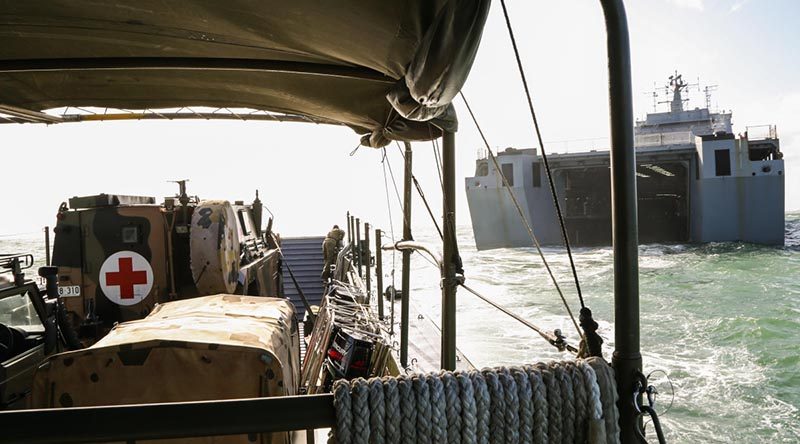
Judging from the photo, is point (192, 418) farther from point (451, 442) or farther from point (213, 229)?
point (213, 229)

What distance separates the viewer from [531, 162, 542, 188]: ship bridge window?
99.2 ft

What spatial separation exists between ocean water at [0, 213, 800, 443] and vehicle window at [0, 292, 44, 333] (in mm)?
4479

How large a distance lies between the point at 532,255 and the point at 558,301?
11.3 metres

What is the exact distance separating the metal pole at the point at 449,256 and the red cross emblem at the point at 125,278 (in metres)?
4.58

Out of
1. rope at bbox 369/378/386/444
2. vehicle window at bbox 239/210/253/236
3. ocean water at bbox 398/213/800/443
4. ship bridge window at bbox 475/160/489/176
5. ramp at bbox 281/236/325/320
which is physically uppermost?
ship bridge window at bbox 475/160/489/176

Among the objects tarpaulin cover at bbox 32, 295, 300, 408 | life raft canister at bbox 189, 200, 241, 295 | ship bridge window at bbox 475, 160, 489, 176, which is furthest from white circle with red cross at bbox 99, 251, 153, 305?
ship bridge window at bbox 475, 160, 489, 176

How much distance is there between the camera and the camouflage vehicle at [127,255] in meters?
5.88

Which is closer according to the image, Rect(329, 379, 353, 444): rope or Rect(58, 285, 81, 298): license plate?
Rect(329, 379, 353, 444): rope

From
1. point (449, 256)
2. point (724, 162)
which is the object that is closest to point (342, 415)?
point (449, 256)

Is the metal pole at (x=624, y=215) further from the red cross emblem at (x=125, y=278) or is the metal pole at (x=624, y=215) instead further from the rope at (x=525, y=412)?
the red cross emblem at (x=125, y=278)

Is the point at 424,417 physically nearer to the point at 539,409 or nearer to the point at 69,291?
the point at 539,409

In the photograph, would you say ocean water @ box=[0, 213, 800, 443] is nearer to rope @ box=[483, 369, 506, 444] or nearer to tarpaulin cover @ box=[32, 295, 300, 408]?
rope @ box=[483, 369, 506, 444]

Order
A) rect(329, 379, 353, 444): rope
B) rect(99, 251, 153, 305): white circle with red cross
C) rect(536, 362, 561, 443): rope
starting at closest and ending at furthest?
rect(329, 379, 353, 444): rope < rect(536, 362, 561, 443): rope < rect(99, 251, 153, 305): white circle with red cross

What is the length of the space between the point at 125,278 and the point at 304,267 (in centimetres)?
764
